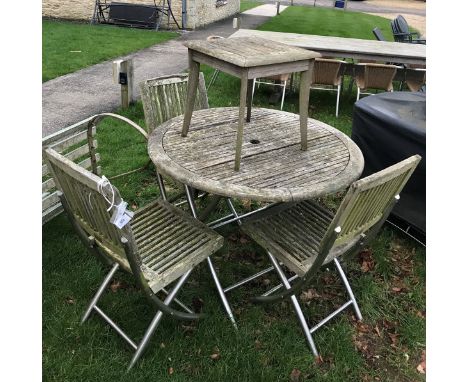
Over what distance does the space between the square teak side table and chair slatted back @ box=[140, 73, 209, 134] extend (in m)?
0.57

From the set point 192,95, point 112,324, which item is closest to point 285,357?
point 112,324

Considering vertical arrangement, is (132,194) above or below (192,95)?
below

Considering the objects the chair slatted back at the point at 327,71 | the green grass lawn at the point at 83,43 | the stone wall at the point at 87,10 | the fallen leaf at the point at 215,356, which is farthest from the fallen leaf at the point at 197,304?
the stone wall at the point at 87,10

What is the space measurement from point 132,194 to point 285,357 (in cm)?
218

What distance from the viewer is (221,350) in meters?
2.41

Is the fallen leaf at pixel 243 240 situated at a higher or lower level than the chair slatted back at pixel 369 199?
lower

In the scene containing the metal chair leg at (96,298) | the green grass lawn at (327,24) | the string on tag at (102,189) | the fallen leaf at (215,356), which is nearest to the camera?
the string on tag at (102,189)

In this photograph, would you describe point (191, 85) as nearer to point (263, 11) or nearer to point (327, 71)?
point (327, 71)

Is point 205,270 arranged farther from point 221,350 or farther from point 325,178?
point 325,178

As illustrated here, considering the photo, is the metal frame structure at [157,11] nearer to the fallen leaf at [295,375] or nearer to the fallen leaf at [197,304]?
the fallen leaf at [197,304]

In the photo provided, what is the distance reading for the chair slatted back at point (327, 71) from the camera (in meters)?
6.09

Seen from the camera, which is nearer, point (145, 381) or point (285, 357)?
point (145, 381)

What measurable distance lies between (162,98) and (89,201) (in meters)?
1.74

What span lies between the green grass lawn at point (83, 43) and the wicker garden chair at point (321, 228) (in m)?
6.37
